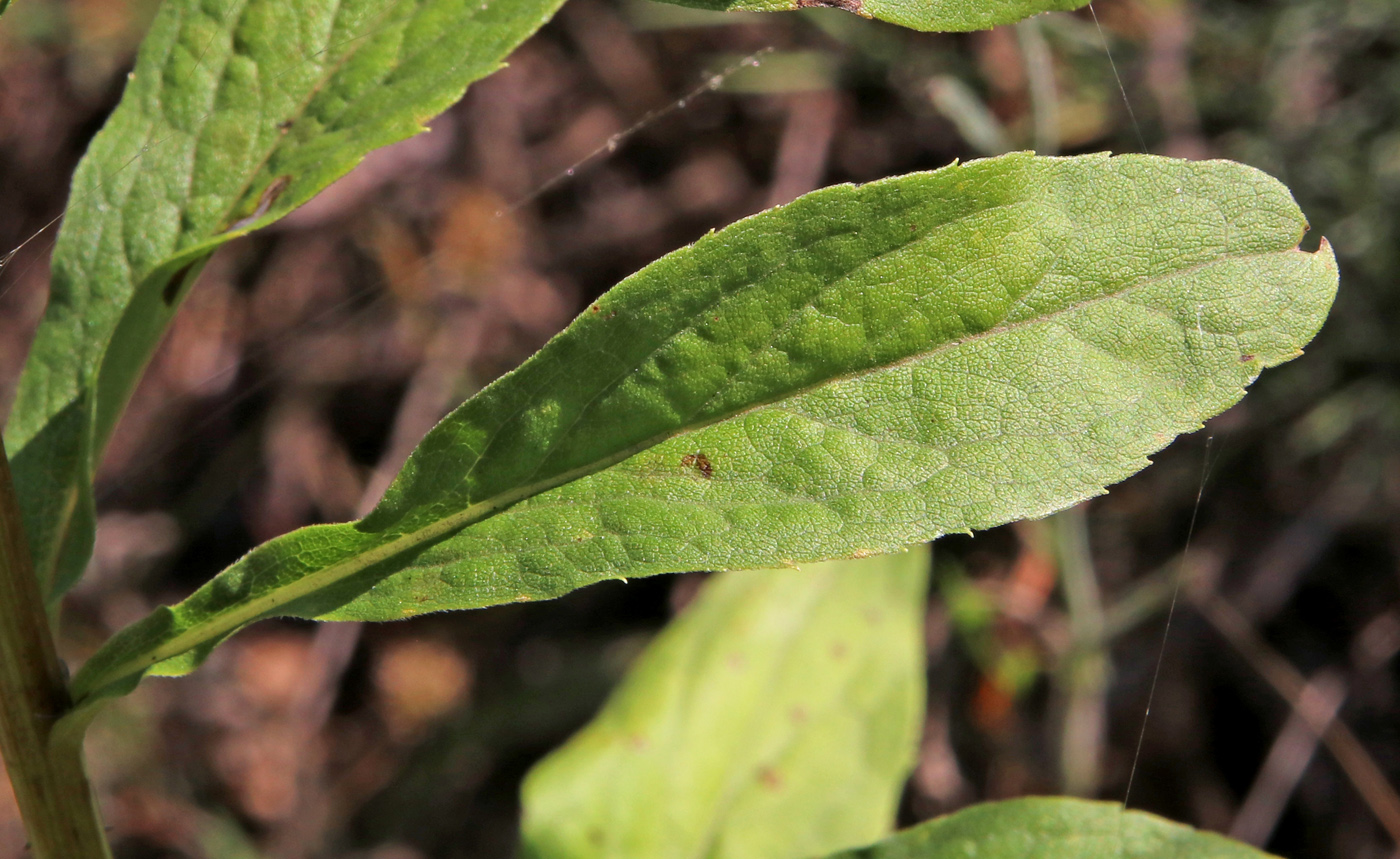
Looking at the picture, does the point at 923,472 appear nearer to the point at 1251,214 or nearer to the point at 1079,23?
the point at 1251,214

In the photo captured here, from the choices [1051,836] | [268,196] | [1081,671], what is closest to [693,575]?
[1081,671]

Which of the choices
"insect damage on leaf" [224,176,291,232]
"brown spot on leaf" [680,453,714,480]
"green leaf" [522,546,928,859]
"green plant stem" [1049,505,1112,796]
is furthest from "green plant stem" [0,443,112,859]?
"green plant stem" [1049,505,1112,796]

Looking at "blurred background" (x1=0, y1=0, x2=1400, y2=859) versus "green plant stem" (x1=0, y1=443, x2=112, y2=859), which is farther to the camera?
"blurred background" (x1=0, y1=0, x2=1400, y2=859)

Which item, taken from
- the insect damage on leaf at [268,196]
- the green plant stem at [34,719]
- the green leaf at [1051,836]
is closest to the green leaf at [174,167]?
the insect damage on leaf at [268,196]

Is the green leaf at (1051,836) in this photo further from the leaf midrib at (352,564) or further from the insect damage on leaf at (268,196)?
the insect damage on leaf at (268,196)

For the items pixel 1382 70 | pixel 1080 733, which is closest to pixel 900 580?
pixel 1080 733

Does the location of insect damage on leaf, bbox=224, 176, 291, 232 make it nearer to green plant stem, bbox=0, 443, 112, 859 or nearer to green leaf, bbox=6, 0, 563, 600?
green leaf, bbox=6, 0, 563, 600
